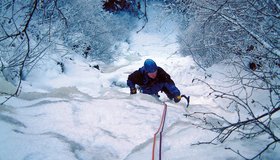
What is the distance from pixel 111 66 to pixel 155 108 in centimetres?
830

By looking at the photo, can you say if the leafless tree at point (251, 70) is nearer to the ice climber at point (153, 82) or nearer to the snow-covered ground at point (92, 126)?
the snow-covered ground at point (92, 126)

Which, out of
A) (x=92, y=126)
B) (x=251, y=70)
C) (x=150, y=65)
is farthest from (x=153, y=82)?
(x=251, y=70)

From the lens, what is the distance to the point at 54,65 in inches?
296

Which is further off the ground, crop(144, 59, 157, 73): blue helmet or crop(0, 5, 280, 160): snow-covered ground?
crop(144, 59, 157, 73): blue helmet

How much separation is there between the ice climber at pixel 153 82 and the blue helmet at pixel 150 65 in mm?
68

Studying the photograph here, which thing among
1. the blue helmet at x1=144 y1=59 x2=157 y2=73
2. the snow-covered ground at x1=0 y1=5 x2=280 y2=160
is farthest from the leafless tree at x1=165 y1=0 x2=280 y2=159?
the blue helmet at x1=144 y1=59 x2=157 y2=73

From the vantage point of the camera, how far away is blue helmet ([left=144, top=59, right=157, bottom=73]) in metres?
4.95

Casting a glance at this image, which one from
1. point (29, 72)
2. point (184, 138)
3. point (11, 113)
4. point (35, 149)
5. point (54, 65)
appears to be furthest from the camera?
point (54, 65)

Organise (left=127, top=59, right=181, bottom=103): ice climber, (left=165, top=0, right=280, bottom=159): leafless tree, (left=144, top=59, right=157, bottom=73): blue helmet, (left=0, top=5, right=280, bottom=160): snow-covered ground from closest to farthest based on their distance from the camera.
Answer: (left=165, top=0, right=280, bottom=159): leafless tree < (left=0, top=5, right=280, bottom=160): snow-covered ground < (left=144, top=59, right=157, bottom=73): blue helmet < (left=127, top=59, right=181, bottom=103): ice climber

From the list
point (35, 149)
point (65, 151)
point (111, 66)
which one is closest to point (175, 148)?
point (65, 151)

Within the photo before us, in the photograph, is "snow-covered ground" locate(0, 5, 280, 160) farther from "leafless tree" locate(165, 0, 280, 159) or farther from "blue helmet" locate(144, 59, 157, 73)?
"blue helmet" locate(144, 59, 157, 73)

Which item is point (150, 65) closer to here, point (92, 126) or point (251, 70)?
point (92, 126)

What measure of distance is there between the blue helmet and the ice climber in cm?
7

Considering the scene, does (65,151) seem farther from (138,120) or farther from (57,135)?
(138,120)
